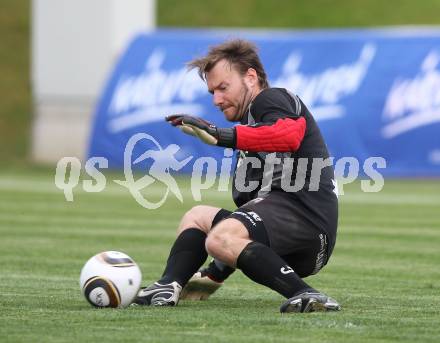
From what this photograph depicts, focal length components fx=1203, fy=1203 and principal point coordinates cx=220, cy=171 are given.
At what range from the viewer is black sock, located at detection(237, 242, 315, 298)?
7113mm

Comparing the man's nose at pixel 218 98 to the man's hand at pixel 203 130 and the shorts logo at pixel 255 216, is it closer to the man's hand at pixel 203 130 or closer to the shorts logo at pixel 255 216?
A: the man's hand at pixel 203 130

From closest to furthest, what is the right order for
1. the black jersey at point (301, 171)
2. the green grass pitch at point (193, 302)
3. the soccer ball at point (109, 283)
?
the green grass pitch at point (193, 302) < the soccer ball at point (109, 283) < the black jersey at point (301, 171)

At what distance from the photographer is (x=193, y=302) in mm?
7855

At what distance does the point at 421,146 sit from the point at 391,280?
1414 centimetres

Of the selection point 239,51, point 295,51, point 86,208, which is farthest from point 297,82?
point 239,51

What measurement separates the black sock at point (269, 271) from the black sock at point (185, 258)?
0.55 metres

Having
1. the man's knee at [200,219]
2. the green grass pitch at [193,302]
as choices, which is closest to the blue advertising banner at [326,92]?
the green grass pitch at [193,302]

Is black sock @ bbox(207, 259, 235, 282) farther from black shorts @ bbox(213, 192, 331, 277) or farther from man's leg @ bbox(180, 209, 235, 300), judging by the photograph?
black shorts @ bbox(213, 192, 331, 277)

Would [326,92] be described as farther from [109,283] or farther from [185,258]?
[109,283]

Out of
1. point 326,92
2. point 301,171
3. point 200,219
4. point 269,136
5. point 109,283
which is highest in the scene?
point 269,136

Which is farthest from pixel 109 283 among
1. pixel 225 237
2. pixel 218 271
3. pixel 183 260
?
pixel 218 271

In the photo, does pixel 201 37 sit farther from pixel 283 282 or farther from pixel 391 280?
pixel 283 282

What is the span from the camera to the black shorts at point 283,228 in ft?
24.0

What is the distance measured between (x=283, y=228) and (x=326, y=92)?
1681cm
